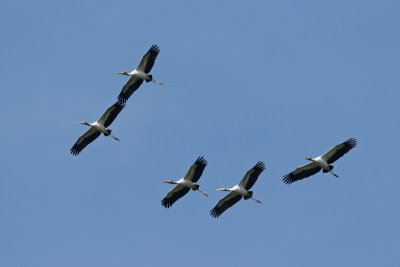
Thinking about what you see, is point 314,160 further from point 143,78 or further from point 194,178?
point 143,78

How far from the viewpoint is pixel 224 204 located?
177 feet

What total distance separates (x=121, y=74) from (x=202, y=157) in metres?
9.16

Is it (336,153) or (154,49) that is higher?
(154,49)

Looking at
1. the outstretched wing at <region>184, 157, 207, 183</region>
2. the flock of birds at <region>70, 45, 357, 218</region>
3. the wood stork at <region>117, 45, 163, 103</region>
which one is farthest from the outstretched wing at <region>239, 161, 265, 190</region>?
the wood stork at <region>117, 45, 163, 103</region>

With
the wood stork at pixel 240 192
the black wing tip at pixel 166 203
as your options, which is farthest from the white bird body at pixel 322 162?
the black wing tip at pixel 166 203

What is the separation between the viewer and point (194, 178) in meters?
53.1

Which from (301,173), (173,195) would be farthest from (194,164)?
(301,173)

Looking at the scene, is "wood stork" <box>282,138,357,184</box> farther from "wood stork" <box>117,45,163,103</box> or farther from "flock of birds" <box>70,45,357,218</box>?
"wood stork" <box>117,45,163,103</box>

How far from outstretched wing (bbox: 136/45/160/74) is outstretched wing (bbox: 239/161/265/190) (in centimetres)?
756

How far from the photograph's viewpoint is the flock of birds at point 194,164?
52.6 meters

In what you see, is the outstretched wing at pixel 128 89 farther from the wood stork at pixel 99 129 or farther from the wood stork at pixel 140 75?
the wood stork at pixel 99 129

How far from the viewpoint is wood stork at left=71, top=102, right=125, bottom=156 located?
55406 millimetres

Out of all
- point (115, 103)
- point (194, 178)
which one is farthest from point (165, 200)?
point (115, 103)

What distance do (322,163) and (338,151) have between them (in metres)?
1.04
